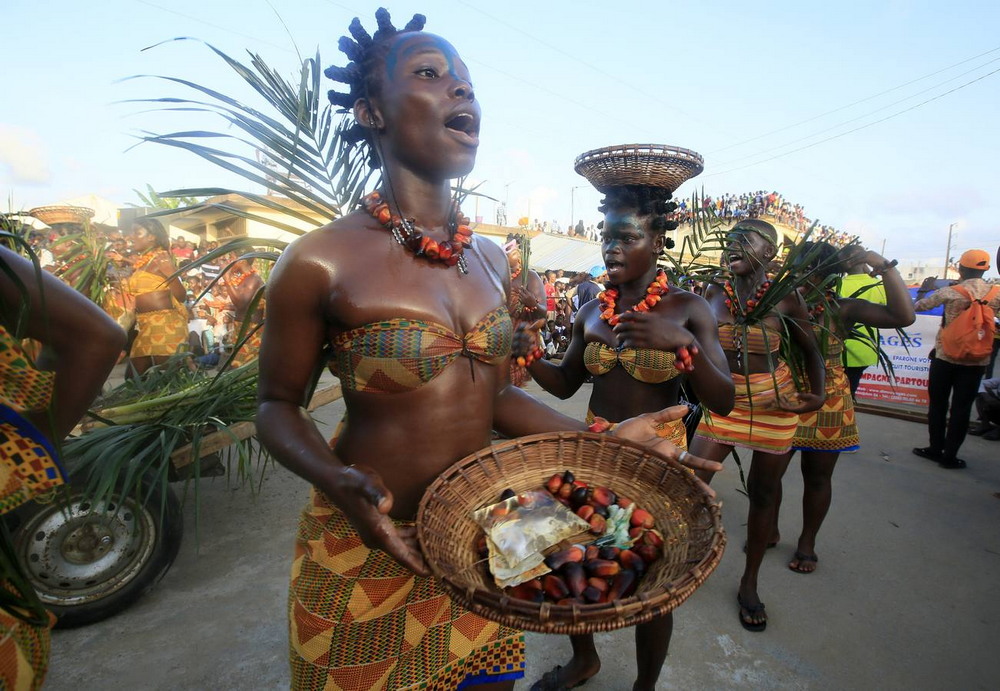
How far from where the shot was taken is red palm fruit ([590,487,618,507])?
61.2 inches

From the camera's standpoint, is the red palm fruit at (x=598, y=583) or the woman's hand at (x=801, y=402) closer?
the red palm fruit at (x=598, y=583)

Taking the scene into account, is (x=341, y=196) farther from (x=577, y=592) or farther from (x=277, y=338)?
(x=577, y=592)

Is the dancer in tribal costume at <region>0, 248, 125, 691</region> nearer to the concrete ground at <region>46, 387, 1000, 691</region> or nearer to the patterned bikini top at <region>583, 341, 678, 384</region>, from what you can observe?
the concrete ground at <region>46, 387, 1000, 691</region>

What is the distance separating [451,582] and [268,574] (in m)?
2.65

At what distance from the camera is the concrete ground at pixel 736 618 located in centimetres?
246

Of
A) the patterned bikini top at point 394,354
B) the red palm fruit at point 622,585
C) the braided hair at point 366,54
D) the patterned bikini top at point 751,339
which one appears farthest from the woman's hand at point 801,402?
the braided hair at point 366,54

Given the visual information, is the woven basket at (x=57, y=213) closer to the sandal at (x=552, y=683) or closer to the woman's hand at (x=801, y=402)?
the sandal at (x=552, y=683)

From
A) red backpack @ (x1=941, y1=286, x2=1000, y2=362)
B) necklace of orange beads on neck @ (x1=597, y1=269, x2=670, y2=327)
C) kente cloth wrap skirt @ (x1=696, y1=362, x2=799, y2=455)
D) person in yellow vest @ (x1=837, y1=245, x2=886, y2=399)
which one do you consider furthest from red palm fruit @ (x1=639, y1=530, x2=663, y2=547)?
red backpack @ (x1=941, y1=286, x2=1000, y2=362)

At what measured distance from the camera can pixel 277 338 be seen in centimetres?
131

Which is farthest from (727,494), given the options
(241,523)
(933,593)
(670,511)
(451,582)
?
(451,582)

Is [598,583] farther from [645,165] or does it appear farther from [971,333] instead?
[971,333]

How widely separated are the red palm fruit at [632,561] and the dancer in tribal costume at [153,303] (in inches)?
190

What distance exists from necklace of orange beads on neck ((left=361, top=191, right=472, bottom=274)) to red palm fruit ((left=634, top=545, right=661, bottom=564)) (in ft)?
2.88

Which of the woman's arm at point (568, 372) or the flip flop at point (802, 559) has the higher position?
the woman's arm at point (568, 372)
